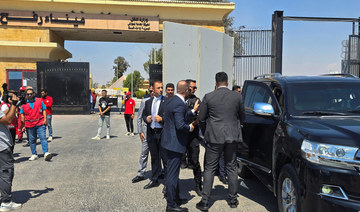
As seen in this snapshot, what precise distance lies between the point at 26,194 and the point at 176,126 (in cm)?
305

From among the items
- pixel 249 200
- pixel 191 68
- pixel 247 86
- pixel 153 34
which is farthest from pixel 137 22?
pixel 249 200

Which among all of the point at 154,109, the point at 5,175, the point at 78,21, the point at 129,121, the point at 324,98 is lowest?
the point at 129,121

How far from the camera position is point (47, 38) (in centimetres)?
2336

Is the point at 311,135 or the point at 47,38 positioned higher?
the point at 47,38

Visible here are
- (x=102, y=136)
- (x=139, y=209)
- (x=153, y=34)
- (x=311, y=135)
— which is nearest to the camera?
(x=311, y=135)

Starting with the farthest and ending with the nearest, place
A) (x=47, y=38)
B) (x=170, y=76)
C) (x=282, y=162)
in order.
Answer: (x=47, y=38) → (x=170, y=76) → (x=282, y=162)

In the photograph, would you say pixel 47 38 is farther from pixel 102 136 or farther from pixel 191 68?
pixel 191 68

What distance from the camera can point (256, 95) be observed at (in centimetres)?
559

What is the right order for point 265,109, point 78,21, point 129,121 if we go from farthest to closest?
point 78,21, point 129,121, point 265,109

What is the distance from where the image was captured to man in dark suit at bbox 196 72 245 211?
4.43 meters

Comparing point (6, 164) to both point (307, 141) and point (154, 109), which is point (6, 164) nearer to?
point (154, 109)

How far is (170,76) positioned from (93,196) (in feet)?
16.0

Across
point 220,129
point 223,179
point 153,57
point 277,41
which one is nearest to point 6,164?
point 220,129

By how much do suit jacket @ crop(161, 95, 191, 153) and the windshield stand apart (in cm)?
146
